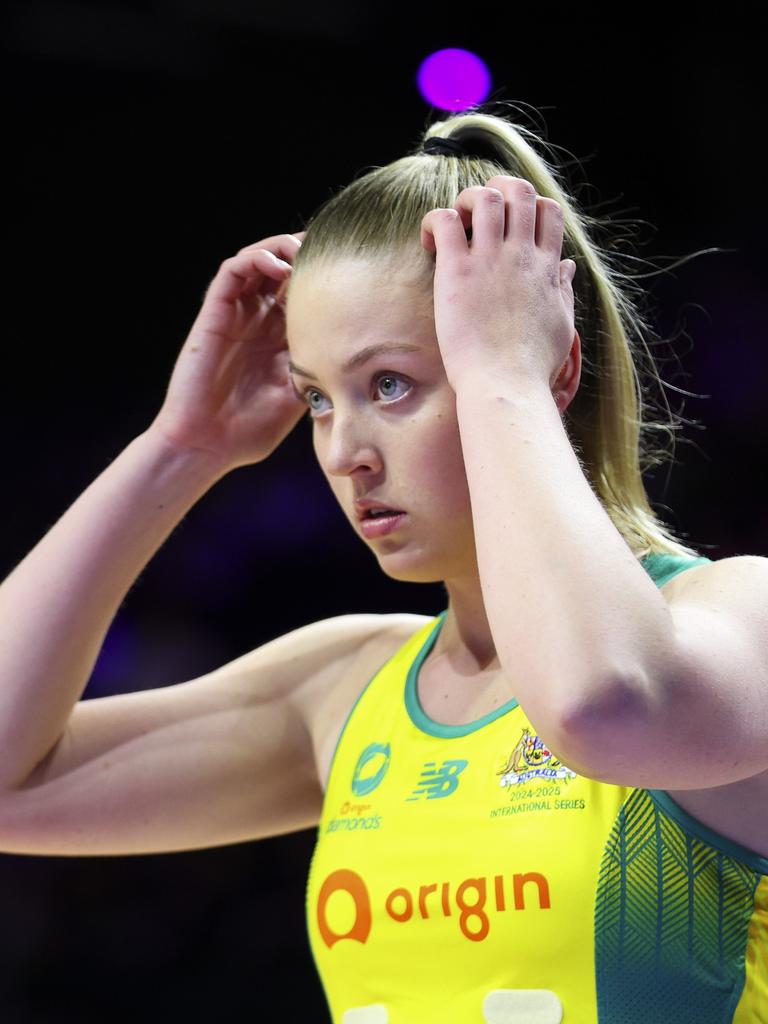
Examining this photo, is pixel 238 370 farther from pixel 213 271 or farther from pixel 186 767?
pixel 213 271

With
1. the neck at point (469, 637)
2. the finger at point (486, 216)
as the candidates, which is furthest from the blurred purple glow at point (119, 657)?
the finger at point (486, 216)

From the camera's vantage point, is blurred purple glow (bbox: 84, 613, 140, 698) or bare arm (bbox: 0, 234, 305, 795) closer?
bare arm (bbox: 0, 234, 305, 795)

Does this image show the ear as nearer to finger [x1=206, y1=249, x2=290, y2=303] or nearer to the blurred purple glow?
finger [x1=206, y1=249, x2=290, y2=303]

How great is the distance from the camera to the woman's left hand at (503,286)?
1.00 m

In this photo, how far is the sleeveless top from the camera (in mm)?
1034

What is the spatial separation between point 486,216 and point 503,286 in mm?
75

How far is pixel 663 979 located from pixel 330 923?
34 centimetres

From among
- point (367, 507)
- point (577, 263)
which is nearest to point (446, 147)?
point (577, 263)

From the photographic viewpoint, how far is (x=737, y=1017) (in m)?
1.02

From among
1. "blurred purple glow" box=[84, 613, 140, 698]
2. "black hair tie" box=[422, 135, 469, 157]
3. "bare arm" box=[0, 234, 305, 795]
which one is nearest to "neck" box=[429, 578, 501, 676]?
"bare arm" box=[0, 234, 305, 795]

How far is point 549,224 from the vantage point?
1076mm

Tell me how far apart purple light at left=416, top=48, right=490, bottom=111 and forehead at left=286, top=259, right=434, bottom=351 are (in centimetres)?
159

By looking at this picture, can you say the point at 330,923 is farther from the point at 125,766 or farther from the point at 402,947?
the point at 125,766

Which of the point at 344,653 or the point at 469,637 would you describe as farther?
the point at 344,653
